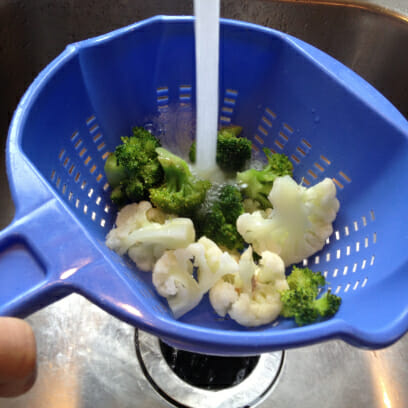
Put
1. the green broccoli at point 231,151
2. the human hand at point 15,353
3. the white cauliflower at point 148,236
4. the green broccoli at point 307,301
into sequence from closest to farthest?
Result: the human hand at point 15,353 → the green broccoli at point 307,301 → the white cauliflower at point 148,236 → the green broccoli at point 231,151

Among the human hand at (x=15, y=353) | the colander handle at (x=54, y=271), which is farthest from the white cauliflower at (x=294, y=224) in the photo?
the human hand at (x=15, y=353)

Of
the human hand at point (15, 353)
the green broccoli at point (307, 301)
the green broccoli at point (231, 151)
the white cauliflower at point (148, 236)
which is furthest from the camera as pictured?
the green broccoli at point (231, 151)

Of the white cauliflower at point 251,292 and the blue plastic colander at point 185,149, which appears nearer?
the blue plastic colander at point 185,149

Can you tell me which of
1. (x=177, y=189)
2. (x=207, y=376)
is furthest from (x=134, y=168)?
(x=207, y=376)

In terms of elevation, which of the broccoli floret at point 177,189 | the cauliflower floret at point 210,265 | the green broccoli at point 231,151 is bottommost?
the cauliflower floret at point 210,265

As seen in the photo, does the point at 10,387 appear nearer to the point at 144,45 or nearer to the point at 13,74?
the point at 144,45

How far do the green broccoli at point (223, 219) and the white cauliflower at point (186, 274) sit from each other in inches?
3.2

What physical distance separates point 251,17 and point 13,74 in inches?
25.6

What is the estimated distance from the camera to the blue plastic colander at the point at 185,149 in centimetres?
53

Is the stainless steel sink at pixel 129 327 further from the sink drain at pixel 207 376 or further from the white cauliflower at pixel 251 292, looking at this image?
the white cauliflower at pixel 251 292

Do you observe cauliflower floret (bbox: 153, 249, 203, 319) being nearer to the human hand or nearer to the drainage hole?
the drainage hole

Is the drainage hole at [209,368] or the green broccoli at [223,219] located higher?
the green broccoli at [223,219]

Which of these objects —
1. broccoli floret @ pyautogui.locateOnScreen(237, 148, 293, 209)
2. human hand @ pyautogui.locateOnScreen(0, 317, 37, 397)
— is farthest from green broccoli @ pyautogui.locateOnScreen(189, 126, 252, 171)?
human hand @ pyautogui.locateOnScreen(0, 317, 37, 397)

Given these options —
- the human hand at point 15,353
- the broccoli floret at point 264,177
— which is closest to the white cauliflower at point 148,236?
the broccoli floret at point 264,177
